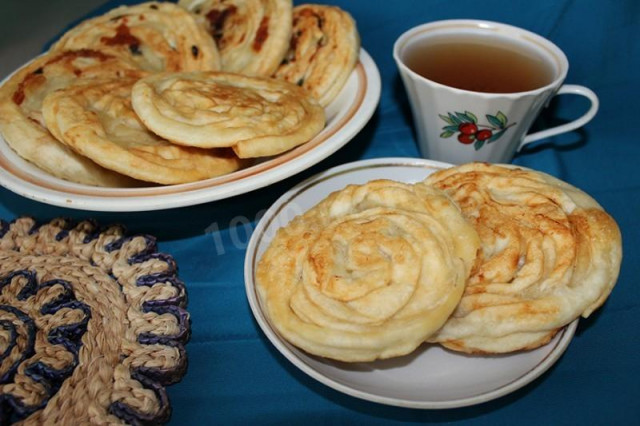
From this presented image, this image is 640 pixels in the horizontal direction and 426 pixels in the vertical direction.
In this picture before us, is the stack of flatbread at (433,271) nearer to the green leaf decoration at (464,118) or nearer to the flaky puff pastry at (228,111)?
the flaky puff pastry at (228,111)

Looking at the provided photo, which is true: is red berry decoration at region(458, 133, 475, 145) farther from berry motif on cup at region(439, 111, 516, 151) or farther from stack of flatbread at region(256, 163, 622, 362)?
stack of flatbread at region(256, 163, 622, 362)

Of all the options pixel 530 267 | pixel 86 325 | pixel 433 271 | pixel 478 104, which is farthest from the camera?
pixel 478 104

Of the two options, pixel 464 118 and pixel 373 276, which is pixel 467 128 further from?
pixel 373 276

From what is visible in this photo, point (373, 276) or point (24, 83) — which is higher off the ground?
point (24, 83)

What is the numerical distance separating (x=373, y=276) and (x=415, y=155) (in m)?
1.09

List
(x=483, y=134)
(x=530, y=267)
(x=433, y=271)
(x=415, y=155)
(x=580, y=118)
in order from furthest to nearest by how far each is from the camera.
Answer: (x=415, y=155) → (x=580, y=118) → (x=483, y=134) → (x=530, y=267) → (x=433, y=271)

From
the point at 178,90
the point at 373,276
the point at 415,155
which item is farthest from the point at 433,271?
the point at 415,155

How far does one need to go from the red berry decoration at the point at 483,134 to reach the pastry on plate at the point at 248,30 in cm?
74

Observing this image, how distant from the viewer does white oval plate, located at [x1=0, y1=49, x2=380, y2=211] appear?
156 cm

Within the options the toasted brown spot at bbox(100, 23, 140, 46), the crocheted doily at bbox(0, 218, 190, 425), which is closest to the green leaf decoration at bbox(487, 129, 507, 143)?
the crocheted doily at bbox(0, 218, 190, 425)

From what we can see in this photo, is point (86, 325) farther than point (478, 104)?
No

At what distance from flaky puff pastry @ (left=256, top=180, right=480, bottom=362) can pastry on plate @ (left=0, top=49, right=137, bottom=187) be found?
0.67 m

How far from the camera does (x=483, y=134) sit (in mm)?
1943

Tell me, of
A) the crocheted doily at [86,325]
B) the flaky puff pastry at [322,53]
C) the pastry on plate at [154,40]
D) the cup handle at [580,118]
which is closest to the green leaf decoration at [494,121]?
the cup handle at [580,118]
